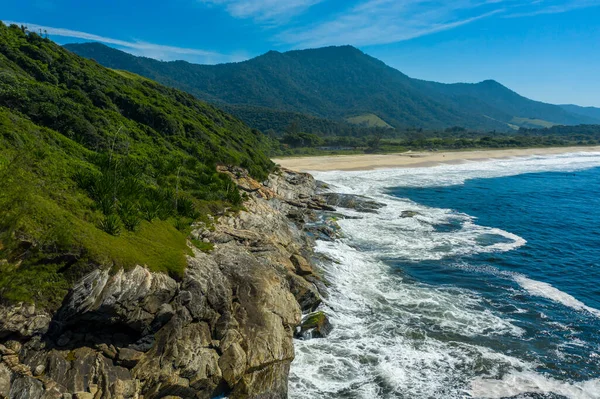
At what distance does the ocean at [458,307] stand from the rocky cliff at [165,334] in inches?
75.2

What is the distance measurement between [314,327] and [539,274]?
1722 centimetres

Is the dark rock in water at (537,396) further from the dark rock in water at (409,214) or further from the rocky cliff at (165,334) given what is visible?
the dark rock in water at (409,214)

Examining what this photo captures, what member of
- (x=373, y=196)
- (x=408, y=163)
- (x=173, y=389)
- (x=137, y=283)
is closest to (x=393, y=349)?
(x=173, y=389)

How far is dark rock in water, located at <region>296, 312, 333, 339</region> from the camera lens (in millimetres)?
16250

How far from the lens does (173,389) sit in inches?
438

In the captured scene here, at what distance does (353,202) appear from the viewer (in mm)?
40000

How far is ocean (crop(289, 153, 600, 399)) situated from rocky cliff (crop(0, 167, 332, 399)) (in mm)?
1909

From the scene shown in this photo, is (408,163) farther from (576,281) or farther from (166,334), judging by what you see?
(166,334)

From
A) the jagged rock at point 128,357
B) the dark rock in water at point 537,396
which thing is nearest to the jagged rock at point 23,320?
the jagged rock at point 128,357

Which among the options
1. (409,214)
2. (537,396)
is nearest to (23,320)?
(537,396)

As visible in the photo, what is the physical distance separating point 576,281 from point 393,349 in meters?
15.7

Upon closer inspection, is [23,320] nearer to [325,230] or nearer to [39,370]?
[39,370]

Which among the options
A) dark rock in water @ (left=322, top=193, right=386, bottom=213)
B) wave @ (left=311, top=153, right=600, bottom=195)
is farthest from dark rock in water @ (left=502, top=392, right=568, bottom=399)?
wave @ (left=311, top=153, right=600, bottom=195)

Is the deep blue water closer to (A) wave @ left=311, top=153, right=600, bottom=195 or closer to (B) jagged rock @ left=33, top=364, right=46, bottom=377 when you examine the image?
(A) wave @ left=311, top=153, right=600, bottom=195
